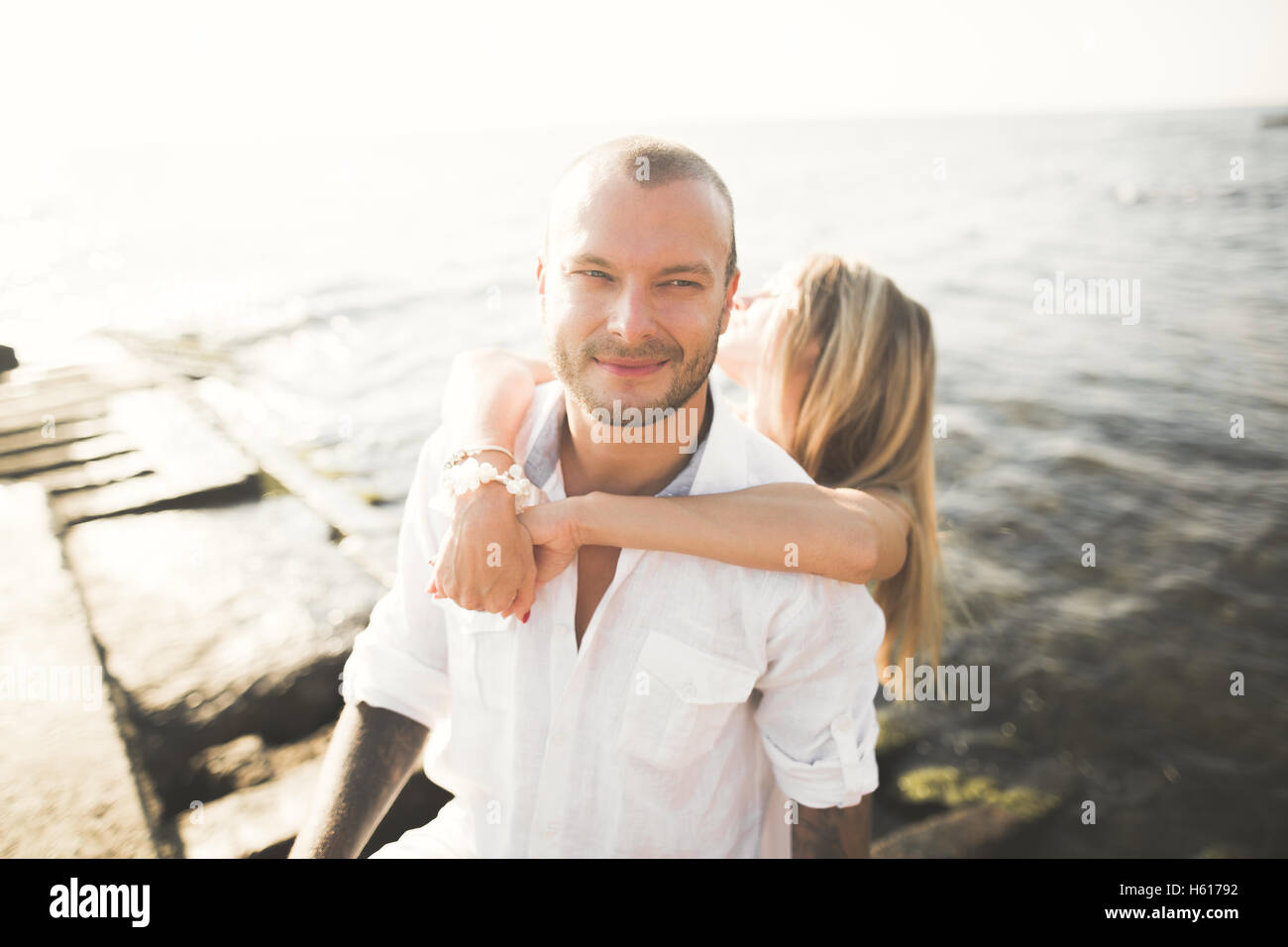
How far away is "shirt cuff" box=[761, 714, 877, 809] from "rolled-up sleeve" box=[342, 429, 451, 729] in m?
0.95

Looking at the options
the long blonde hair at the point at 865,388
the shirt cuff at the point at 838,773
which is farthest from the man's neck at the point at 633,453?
the long blonde hair at the point at 865,388

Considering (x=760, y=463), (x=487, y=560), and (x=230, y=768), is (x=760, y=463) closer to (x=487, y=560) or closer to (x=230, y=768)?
(x=487, y=560)

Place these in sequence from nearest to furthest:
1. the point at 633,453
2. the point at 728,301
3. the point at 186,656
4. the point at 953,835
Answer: the point at 728,301 → the point at 633,453 → the point at 186,656 → the point at 953,835

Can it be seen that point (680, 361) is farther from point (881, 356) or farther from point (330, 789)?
point (330, 789)

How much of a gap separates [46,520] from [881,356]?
15.1 ft

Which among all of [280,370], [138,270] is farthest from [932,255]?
[138,270]

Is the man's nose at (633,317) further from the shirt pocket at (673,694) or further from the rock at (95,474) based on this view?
the rock at (95,474)

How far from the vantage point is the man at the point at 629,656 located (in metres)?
1.83

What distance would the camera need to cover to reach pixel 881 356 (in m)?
2.85

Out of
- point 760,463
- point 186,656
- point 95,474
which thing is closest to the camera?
point 760,463

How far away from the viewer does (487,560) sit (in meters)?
1.81

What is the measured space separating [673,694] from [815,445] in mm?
1302

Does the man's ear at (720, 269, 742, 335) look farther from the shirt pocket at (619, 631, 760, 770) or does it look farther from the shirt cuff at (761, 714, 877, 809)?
the shirt cuff at (761, 714, 877, 809)

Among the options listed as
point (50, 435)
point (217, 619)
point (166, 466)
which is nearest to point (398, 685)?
point (217, 619)
